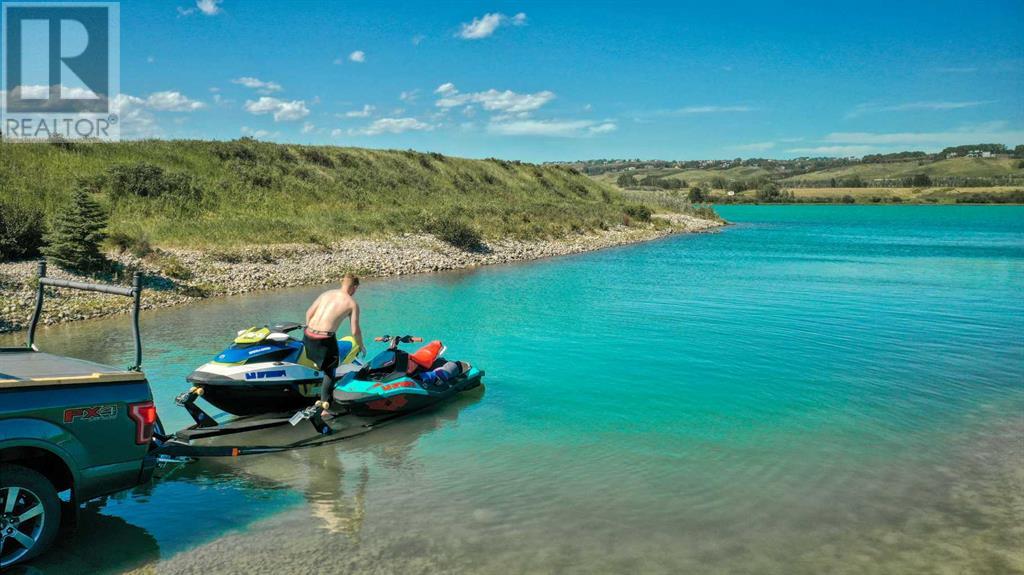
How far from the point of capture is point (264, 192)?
41.7 meters

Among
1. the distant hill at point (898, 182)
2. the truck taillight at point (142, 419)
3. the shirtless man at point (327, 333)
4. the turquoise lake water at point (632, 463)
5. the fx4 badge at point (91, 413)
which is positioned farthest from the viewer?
the distant hill at point (898, 182)

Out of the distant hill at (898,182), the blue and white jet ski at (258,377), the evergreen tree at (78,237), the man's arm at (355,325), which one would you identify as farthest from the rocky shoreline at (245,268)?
the distant hill at (898,182)

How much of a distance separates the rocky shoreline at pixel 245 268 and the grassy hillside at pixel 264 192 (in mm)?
1370

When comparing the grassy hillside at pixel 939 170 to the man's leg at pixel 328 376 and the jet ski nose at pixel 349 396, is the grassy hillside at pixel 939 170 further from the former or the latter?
the man's leg at pixel 328 376

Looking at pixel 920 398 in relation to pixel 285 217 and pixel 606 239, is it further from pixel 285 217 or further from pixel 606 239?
pixel 606 239

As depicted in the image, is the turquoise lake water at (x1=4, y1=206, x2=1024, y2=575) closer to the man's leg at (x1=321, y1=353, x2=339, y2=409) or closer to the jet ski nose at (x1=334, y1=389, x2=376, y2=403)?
the jet ski nose at (x1=334, y1=389, x2=376, y2=403)

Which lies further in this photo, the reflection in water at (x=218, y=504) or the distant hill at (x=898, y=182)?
the distant hill at (x=898, y=182)

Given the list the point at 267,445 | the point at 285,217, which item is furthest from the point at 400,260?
the point at 267,445

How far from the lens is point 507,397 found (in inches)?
448

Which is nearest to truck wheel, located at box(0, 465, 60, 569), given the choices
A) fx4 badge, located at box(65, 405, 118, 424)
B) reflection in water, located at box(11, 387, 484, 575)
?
reflection in water, located at box(11, 387, 484, 575)

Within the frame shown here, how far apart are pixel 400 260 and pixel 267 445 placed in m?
22.6

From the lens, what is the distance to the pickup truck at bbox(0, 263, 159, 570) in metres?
5.09

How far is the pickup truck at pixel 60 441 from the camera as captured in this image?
5094mm

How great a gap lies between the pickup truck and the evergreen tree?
16.6 m
